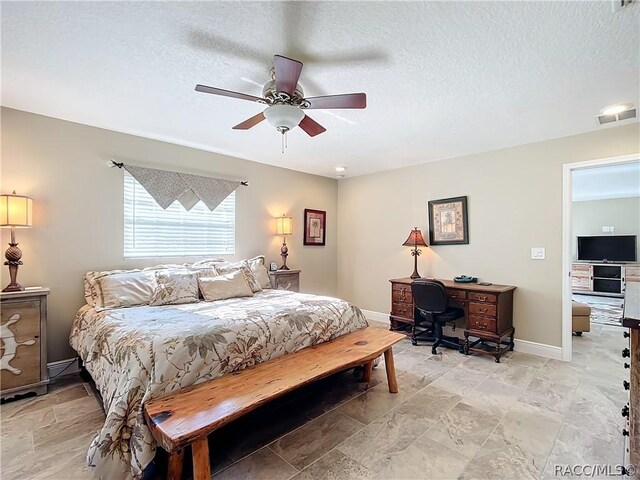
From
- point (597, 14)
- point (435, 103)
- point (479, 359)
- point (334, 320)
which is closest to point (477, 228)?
point (479, 359)

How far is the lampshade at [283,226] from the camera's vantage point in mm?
4777

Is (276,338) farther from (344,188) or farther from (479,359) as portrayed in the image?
(344,188)

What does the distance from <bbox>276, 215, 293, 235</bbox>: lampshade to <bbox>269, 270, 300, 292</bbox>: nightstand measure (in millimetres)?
594

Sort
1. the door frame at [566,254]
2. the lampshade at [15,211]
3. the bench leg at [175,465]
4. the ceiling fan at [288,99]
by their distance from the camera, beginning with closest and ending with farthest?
1. the bench leg at [175,465]
2. the ceiling fan at [288,99]
3. the lampshade at [15,211]
4. the door frame at [566,254]

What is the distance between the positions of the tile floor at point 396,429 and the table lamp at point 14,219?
1035 millimetres

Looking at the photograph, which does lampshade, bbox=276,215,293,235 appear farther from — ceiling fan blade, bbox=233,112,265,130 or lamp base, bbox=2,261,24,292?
lamp base, bbox=2,261,24,292

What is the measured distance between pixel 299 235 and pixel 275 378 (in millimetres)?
3325

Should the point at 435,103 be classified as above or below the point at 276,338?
above

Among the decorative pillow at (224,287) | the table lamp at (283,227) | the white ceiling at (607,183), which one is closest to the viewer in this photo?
the decorative pillow at (224,287)

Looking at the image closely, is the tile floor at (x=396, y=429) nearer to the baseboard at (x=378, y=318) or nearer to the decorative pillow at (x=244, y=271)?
the decorative pillow at (x=244, y=271)

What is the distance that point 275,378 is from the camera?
6.82 ft

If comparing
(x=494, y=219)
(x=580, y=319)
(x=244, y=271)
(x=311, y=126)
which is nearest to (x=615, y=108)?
(x=494, y=219)

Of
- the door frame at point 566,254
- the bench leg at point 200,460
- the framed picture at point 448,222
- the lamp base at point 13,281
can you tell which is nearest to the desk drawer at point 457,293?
the framed picture at point 448,222

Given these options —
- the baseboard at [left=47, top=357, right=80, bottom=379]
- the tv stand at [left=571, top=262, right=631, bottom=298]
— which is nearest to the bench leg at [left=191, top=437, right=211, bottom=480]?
the baseboard at [left=47, top=357, right=80, bottom=379]
